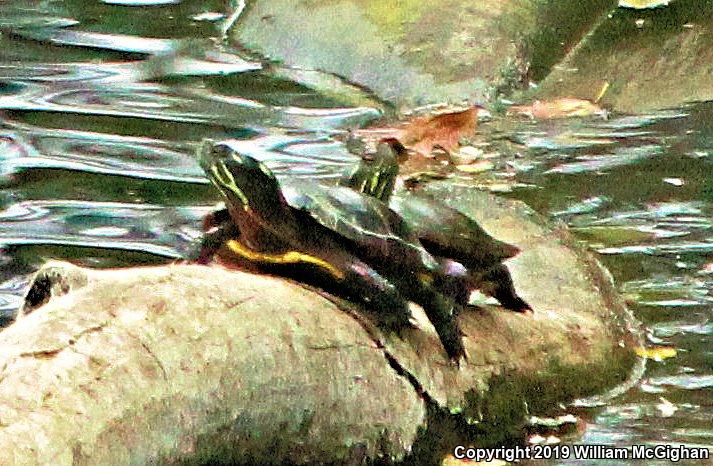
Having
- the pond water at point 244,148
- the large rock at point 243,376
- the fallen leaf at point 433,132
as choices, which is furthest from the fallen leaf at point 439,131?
the large rock at point 243,376

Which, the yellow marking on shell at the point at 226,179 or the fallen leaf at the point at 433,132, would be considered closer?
the yellow marking on shell at the point at 226,179

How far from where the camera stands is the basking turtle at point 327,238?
11.5 ft

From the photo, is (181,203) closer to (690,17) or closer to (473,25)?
(473,25)

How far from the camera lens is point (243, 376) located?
3.12 metres

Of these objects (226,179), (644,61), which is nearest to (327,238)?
(226,179)

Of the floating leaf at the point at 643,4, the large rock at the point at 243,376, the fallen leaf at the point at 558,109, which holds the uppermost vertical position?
the floating leaf at the point at 643,4

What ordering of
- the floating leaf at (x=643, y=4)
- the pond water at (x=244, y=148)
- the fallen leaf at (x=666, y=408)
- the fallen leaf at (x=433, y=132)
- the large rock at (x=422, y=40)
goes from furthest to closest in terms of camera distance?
the floating leaf at (x=643, y=4), the large rock at (x=422, y=40), the fallen leaf at (x=433, y=132), the pond water at (x=244, y=148), the fallen leaf at (x=666, y=408)

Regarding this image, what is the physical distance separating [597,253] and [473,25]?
12.3 ft

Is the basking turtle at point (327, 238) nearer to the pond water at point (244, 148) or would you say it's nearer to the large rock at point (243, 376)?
the large rock at point (243, 376)

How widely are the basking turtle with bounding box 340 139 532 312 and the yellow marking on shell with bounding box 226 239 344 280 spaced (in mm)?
370

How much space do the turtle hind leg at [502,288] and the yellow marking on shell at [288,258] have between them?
0.62 m

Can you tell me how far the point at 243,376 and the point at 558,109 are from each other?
5.18 metres

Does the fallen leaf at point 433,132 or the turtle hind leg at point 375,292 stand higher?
the fallen leaf at point 433,132

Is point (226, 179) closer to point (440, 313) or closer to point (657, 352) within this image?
point (440, 313)
